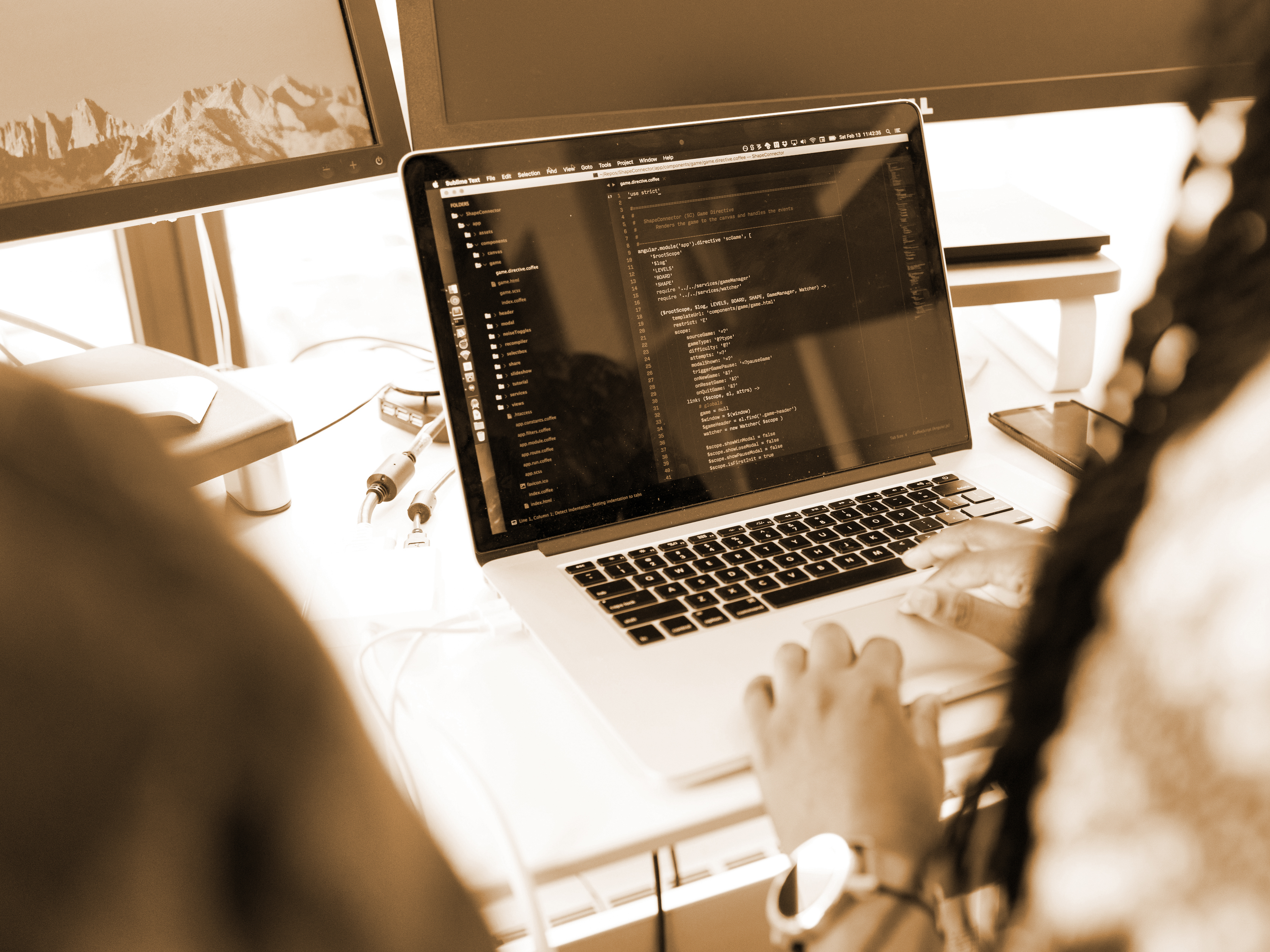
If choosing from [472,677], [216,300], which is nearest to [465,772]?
[472,677]

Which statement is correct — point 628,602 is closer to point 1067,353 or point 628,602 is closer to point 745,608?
point 745,608

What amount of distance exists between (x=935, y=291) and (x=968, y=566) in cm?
33

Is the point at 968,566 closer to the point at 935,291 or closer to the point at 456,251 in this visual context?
the point at 935,291

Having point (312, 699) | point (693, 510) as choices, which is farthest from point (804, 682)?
point (312, 699)

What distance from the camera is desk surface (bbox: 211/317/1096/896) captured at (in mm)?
488

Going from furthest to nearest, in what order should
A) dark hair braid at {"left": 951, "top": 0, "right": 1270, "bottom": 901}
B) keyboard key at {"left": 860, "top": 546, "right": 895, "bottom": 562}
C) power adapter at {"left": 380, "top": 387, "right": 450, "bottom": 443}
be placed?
power adapter at {"left": 380, "top": 387, "right": 450, "bottom": 443} → keyboard key at {"left": 860, "top": 546, "right": 895, "bottom": 562} → dark hair braid at {"left": 951, "top": 0, "right": 1270, "bottom": 901}

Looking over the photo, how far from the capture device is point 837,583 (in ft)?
2.15

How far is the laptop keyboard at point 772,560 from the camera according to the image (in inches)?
25.0

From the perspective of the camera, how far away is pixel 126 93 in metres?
0.70

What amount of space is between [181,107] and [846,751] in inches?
26.6

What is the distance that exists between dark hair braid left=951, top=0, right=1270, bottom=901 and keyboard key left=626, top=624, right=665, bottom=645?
28 centimetres

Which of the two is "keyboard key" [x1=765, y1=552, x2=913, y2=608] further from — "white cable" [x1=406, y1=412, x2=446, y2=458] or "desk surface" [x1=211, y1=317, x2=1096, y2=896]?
"white cable" [x1=406, y1=412, x2=446, y2=458]

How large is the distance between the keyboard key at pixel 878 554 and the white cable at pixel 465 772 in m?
0.28

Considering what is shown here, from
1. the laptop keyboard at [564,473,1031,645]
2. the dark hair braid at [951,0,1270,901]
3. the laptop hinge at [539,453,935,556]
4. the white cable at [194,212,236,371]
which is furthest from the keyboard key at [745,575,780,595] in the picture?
the white cable at [194,212,236,371]
